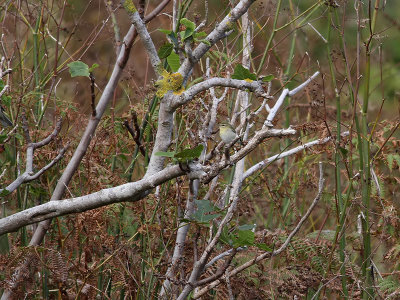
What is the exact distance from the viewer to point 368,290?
2.23 meters

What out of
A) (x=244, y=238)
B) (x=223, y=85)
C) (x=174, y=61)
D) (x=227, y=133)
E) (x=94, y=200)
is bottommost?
(x=244, y=238)

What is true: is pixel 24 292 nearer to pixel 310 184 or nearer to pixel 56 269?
pixel 56 269

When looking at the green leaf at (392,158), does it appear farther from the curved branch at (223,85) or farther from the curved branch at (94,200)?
the curved branch at (94,200)

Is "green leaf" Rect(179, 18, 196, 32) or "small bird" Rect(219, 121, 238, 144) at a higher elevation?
"green leaf" Rect(179, 18, 196, 32)

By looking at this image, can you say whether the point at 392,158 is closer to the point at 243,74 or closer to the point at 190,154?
the point at 243,74

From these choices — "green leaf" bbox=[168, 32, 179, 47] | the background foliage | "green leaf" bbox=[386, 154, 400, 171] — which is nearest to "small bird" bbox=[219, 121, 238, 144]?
the background foliage

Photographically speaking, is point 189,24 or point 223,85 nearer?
point 223,85

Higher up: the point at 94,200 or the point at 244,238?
the point at 94,200

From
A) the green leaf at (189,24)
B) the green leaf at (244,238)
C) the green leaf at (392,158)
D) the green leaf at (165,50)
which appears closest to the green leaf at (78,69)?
the green leaf at (165,50)

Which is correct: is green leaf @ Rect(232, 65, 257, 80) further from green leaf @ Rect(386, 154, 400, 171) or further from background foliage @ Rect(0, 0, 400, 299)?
green leaf @ Rect(386, 154, 400, 171)

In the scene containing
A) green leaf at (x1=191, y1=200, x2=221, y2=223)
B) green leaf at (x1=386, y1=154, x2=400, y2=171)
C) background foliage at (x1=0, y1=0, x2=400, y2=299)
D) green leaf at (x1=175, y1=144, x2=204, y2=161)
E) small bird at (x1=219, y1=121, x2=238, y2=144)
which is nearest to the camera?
green leaf at (x1=175, y1=144, x2=204, y2=161)

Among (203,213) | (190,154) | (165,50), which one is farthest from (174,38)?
(203,213)

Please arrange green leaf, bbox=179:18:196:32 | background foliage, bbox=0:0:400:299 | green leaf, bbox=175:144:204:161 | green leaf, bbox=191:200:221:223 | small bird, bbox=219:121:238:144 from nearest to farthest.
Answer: green leaf, bbox=175:144:204:161
green leaf, bbox=179:18:196:32
green leaf, bbox=191:200:221:223
small bird, bbox=219:121:238:144
background foliage, bbox=0:0:400:299

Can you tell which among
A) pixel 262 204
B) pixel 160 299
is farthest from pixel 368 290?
pixel 262 204
